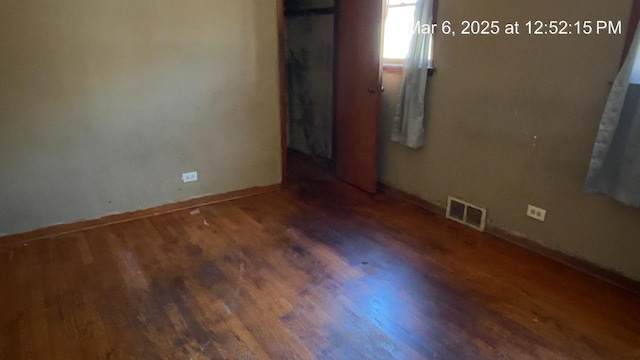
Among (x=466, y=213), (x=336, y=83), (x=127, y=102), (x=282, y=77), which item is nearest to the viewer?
(x=127, y=102)

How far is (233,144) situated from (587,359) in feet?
9.40

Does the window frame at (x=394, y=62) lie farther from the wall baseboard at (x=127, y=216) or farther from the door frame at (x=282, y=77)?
the wall baseboard at (x=127, y=216)

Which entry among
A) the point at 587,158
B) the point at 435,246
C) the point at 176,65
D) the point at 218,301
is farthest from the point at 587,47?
the point at 176,65

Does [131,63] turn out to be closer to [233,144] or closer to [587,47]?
[233,144]

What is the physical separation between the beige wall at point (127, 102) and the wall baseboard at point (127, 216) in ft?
0.17

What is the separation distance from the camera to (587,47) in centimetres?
240

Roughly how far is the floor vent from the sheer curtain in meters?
0.88

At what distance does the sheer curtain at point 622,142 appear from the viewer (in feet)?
7.16

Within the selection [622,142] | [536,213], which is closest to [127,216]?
[536,213]

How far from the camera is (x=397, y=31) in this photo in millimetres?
3629

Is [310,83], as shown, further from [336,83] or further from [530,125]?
[530,125]

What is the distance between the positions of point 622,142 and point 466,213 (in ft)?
3.91

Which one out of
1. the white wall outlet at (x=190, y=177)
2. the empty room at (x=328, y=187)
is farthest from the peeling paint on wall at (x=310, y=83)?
the white wall outlet at (x=190, y=177)

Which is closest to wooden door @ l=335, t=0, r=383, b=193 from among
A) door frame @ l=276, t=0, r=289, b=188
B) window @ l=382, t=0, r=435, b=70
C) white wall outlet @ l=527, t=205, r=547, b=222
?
window @ l=382, t=0, r=435, b=70
